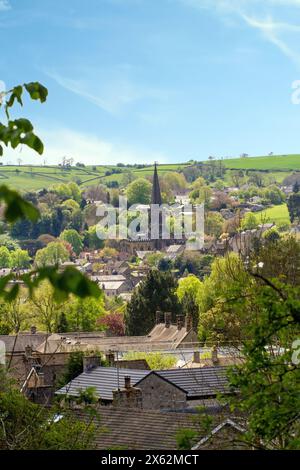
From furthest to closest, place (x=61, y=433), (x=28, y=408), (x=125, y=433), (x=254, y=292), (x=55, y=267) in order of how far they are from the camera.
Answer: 1. (x=125, y=433)
2. (x=28, y=408)
3. (x=61, y=433)
4. (x=254, y=292)
5. (x=55, y=267)

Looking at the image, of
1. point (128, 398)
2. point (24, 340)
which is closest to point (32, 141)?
point (128, 398)

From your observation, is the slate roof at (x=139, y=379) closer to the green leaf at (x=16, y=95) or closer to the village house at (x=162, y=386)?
the village house at (x=162, y=386)

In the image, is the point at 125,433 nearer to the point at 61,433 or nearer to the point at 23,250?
the point at 61,433

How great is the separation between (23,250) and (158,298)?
11617 centimetres

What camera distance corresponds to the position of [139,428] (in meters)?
17.6

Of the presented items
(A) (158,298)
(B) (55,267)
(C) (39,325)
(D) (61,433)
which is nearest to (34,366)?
(D) (61,433)

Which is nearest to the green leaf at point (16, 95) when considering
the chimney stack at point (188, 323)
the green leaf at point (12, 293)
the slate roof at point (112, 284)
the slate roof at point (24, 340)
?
the green leaf at point (12, 293)

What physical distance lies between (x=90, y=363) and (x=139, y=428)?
1381 cm

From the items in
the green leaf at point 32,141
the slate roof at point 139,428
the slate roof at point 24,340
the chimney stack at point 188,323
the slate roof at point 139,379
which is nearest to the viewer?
the green leaf at point 32,141

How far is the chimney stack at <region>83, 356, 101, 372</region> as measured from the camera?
102 ft

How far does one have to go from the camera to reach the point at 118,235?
190m

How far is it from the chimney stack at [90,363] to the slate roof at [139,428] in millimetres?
12277

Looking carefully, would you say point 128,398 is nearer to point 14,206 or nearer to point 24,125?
point 24,125

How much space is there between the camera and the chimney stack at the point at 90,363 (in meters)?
30.9
